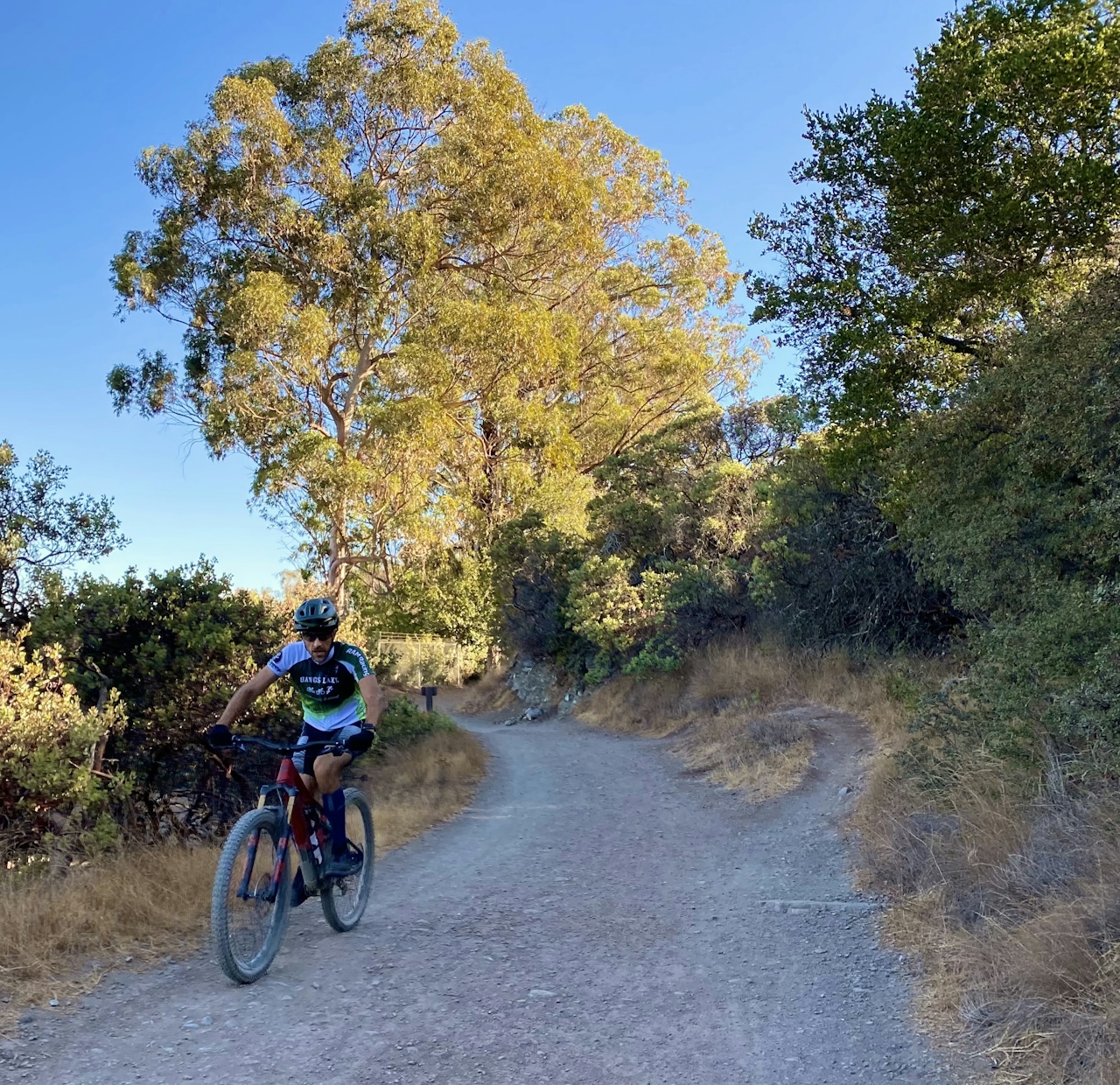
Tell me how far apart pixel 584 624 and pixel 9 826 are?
1572 centimetres

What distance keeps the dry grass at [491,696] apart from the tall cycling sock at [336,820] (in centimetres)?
2185

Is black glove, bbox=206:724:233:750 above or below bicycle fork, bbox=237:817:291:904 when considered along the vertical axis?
above

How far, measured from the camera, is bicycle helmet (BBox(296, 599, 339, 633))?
4.71 metres

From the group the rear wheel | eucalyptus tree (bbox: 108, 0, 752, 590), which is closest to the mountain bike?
the rear wheel

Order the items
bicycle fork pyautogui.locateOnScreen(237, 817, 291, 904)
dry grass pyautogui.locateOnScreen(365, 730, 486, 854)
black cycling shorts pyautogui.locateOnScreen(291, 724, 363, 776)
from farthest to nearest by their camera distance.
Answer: dry grass pyautogui.locateOnScreen(365, 730, 486, 854)
black cycling shorts pyautogui.locateOnScreen(291, 724, 363, 776)
bicycle fork pyautogui.locateOnScreen(237, 817, 291, 904)

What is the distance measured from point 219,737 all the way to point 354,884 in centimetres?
148

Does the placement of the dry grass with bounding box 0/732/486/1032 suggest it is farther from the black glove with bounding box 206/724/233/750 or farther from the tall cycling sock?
the black glove with bounding box 206/724/233/750

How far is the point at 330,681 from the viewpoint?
4.88 meters

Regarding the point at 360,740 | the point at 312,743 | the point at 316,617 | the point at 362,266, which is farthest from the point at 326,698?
the point at 362,266

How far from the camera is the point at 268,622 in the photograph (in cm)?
927

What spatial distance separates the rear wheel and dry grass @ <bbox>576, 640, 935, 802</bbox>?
21.0ft

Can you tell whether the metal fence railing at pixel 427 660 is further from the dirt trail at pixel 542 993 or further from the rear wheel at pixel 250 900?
the rear wheel at pixel 250 900

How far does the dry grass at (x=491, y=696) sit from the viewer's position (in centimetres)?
2761

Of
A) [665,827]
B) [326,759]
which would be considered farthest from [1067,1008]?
[665,827]
